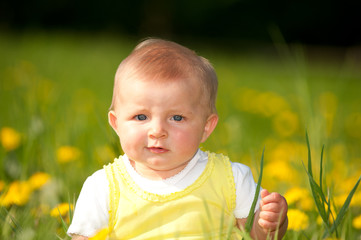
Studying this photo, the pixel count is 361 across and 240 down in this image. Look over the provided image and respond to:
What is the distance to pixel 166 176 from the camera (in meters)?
1.41

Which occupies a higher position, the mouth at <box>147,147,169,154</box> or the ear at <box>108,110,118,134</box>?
the ear at <box>108,110,118,134</box>

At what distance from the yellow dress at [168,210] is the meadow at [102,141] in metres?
0.15

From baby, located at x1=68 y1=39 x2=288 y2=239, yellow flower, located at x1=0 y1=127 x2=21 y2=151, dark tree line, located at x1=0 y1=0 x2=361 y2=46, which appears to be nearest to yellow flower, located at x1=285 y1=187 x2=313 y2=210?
baby, located at x1=68 y1=39 x2=288 y2=239

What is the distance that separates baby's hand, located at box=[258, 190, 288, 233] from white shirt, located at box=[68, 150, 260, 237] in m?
0.08


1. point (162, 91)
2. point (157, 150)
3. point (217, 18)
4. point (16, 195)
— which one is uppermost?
point (217, 18)

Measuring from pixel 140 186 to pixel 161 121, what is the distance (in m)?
0.21

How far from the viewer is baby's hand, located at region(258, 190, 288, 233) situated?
4.28 feet

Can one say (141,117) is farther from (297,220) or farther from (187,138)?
(297,220)

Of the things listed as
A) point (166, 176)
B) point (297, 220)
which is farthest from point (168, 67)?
point (297, 220)

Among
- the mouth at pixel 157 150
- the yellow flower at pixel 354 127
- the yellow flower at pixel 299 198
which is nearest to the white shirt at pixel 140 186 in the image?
A: the mouth at pixel 157 150

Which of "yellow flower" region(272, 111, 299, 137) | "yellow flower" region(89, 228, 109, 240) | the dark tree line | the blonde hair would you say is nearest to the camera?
"yellow flower" region(89, 228, 109, 240)

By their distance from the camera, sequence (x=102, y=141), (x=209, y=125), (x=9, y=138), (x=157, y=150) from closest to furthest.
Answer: (x=157, y=150) → (x=209, y=125) → (x=9, y=138) → (x=102, y=141)

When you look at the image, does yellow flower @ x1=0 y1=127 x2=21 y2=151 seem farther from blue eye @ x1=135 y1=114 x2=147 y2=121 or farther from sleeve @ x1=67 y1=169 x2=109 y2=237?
blue eye @ x1=135 y1=114 x2=147 y2=121

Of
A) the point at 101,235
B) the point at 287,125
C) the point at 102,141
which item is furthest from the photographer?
the point at 287,125
